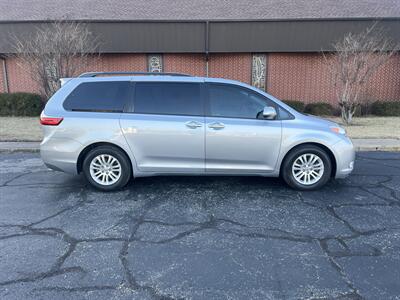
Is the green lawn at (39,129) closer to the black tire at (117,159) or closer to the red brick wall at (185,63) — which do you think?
the black tire at (117,159)

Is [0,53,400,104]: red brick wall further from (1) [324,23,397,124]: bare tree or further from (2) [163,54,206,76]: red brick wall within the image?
(1) [324,23,397,124]: bare tree

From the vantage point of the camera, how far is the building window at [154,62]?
14922mm

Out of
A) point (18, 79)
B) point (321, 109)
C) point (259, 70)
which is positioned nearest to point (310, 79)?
point (321, 109)

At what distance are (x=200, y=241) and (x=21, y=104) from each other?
1275 cm

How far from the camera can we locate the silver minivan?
4488 millimetres

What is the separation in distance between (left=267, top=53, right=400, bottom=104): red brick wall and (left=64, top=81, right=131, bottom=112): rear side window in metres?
11.7

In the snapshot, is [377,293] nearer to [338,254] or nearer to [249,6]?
[338,254]

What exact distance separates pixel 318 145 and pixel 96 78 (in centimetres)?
361

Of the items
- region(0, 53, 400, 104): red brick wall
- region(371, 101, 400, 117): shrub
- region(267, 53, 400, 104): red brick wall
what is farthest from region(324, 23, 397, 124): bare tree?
region(0, 53, 400, 104): red brick wall

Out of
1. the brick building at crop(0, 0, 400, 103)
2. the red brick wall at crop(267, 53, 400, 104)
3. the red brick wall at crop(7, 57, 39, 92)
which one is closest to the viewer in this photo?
the brick building at crop(0, 0, 400, 103)

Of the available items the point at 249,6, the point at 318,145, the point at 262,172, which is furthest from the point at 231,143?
the point at 249,6

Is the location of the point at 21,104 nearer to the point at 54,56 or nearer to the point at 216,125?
the point at 54,56

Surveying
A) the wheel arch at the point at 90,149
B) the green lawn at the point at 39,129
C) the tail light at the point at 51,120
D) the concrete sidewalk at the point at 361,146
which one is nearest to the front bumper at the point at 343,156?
the wheel arch at the point at 90,149

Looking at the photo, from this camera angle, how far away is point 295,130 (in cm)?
452
